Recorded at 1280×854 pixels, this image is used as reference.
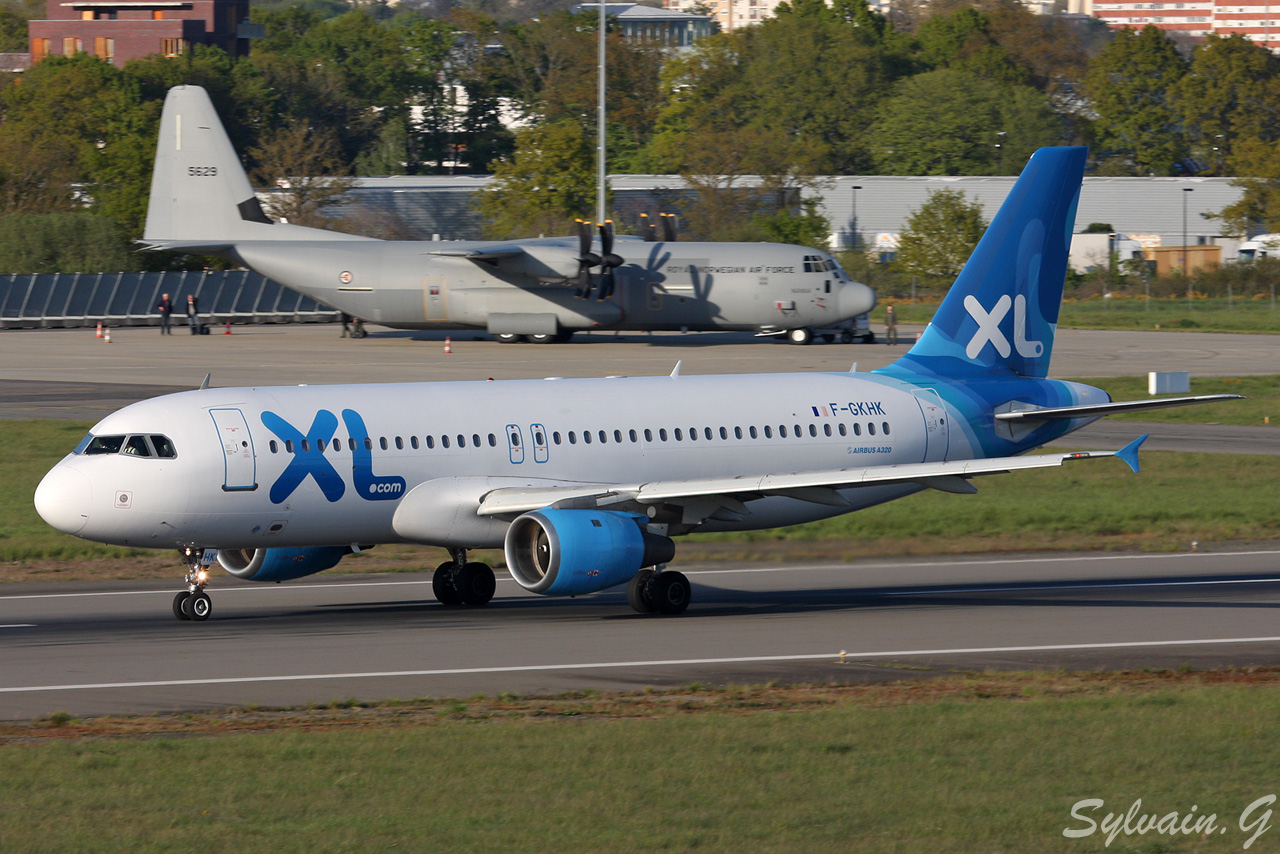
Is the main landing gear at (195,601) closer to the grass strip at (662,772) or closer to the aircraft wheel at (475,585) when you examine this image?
the aircraft wheel at (475,585)

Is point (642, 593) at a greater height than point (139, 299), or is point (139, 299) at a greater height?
point (139, 299)

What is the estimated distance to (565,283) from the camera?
268 feet

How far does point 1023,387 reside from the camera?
3325cm

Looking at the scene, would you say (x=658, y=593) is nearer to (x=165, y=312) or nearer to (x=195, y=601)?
(x=195, y=601)

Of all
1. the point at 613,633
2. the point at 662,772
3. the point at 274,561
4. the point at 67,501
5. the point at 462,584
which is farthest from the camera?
the point at 462,584

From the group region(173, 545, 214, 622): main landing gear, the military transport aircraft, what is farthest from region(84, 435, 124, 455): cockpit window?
the military transport aircraft

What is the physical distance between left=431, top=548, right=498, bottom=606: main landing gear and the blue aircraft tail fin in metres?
9.44

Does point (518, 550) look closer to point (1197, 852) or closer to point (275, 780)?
point (275, 780)

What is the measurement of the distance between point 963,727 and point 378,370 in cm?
5257

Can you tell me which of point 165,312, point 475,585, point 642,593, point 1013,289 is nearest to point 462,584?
point 475,585

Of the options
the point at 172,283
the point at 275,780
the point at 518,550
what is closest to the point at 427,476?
the point at 518,550

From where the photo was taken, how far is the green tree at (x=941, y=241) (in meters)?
124

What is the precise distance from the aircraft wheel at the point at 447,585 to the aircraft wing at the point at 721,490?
2353 millimetres

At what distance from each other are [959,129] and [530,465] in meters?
170
